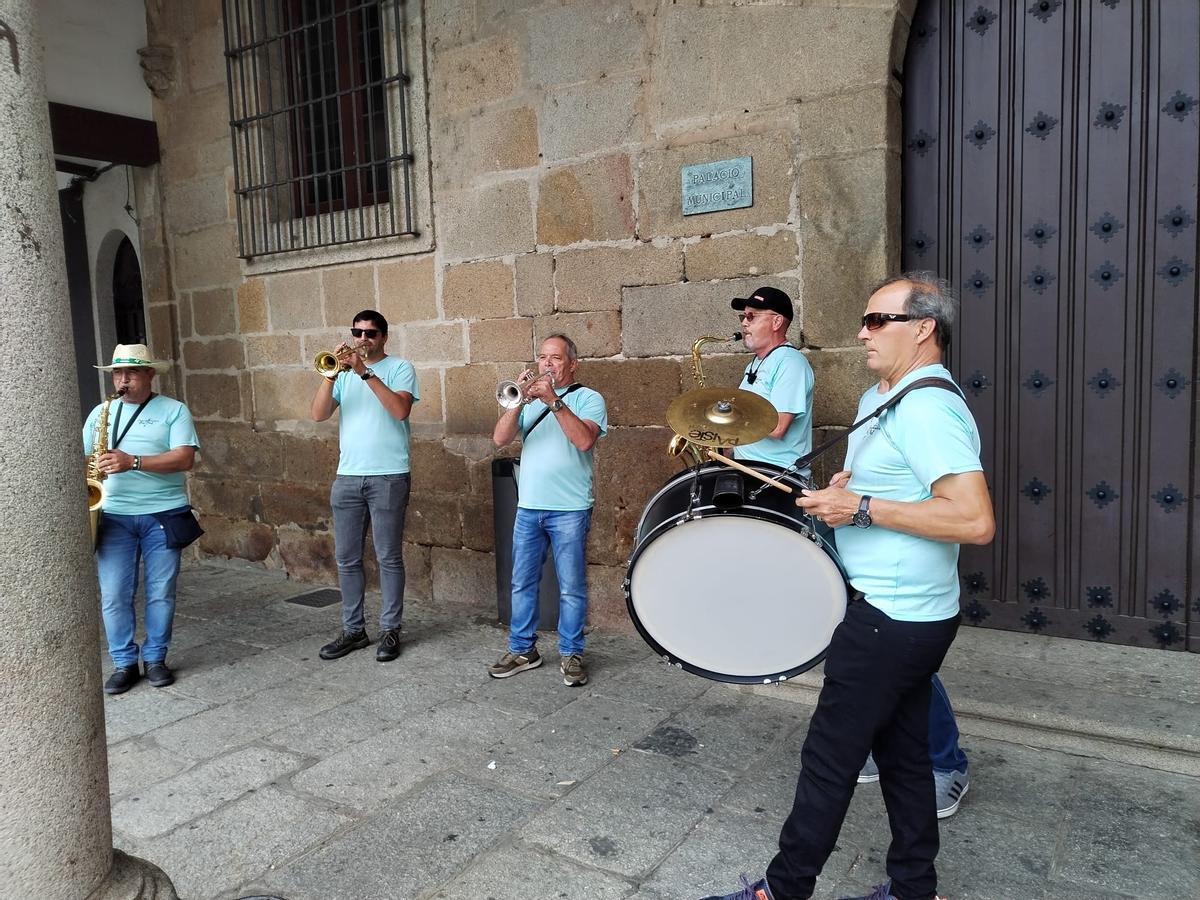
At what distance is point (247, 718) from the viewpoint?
3814 millimetres

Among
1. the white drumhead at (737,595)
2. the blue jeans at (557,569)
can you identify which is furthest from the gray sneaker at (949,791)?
the blue jeans at (557,569)

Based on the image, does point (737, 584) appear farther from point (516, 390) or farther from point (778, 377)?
point (516, 390)

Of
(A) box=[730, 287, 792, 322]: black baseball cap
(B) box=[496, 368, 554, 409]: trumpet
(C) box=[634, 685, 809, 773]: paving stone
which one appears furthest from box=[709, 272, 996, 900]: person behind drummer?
(B) box=[496, 368, 554, 409]: trumpet

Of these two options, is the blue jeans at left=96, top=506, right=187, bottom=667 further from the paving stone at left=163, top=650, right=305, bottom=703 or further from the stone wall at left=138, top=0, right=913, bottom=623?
the stone wall at left=138, top=0, right=913, bottom=623

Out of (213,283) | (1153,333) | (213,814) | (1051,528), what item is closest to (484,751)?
(213,814)

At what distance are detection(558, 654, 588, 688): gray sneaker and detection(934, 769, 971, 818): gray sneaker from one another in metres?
1.68

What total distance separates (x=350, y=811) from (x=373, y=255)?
12.5ft

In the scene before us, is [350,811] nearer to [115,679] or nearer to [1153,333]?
[115,679]

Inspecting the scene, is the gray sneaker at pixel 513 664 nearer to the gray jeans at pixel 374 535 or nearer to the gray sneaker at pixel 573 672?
the gray sneaker at pixel 573 672

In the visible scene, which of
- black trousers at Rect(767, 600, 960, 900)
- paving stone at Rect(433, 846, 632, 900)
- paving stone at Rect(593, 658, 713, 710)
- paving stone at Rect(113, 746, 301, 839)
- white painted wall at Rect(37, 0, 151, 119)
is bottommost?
paving stone at Rect(593, 658, 713, 710)

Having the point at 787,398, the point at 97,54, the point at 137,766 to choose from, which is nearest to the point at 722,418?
Answer: the point at 787,398

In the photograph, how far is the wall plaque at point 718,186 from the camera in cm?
431

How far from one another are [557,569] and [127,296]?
586 cm

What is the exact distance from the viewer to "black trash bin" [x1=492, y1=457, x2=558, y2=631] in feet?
16.2
